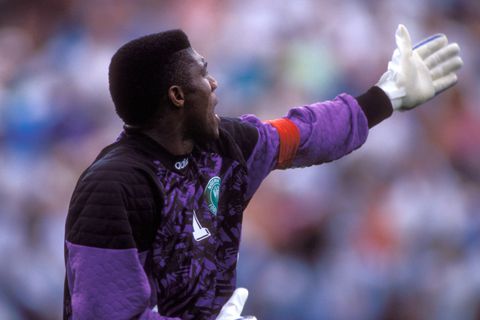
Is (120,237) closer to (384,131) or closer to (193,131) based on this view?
(193,131)

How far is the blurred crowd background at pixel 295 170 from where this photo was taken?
4.17 m

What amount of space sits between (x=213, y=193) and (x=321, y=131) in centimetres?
36

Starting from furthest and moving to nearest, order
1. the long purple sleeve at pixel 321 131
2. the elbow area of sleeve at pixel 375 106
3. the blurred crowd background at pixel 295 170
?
1. the blurred crowd background at pixel 295 170
2. the elbow area of sleeve at pixel 375 106
3. the long purple sleeve at pixel 321 131

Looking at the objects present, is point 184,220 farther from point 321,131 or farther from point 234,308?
point 321,131

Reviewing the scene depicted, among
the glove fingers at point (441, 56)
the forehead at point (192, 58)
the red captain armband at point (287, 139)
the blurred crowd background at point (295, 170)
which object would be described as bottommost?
the blurred crowd background at point (295, 170)

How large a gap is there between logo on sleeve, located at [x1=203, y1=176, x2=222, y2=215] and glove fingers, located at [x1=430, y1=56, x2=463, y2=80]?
0.75m

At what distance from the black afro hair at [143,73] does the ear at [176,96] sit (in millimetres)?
14

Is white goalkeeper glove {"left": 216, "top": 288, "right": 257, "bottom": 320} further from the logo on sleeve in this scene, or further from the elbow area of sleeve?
the elbow area of sleeve

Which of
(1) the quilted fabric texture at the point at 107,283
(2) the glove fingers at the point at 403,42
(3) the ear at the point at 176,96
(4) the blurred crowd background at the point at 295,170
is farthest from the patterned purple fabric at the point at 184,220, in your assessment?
(4) the blurred crowd background at the point at 295,170

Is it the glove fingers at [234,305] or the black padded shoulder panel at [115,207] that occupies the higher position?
the black padded shoulder panel at [115,207]

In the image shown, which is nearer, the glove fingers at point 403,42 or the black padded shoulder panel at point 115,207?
the black padded shoulder panel at point 115,207

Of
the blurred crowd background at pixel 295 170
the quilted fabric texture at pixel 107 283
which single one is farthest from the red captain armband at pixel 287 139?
the blurred crowd background at pixel 295 170

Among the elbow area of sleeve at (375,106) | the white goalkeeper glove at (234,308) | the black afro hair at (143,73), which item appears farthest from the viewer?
the elbow area of sleeve at (375,106)

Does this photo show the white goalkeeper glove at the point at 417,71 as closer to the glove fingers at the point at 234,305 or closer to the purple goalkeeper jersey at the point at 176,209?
the purple goalkeeper jersey at the point at 176,209
